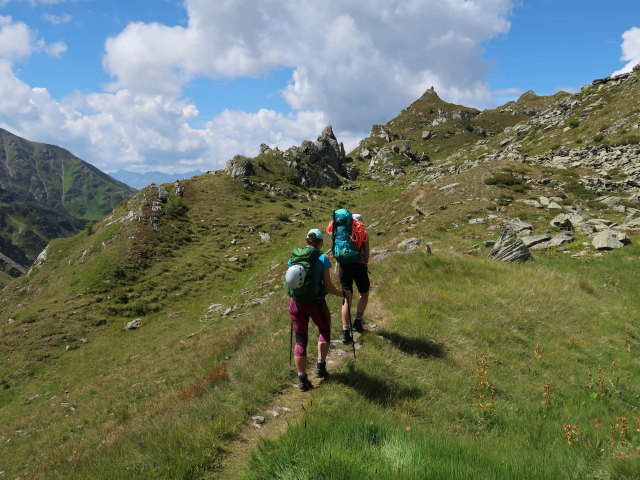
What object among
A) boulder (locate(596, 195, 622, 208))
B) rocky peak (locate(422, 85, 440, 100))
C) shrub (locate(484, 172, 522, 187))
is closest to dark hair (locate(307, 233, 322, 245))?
boulder (locate(596, 195, 622, 208))

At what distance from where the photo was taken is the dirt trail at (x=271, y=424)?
4.77 metres

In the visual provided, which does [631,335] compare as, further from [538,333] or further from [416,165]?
[416,165]

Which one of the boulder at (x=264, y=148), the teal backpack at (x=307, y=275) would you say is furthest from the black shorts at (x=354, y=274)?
the boulder at (x=264, y=148)

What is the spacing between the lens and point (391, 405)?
6402 mm

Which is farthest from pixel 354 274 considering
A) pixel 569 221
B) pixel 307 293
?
pixel 569 221

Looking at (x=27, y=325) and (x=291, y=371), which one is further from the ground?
(x=291, y=371)

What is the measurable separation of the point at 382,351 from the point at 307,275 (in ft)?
10.9

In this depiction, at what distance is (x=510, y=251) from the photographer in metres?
16.9

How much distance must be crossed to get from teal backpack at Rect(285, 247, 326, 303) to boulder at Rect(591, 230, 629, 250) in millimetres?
18481

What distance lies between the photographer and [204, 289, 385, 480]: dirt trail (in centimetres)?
477

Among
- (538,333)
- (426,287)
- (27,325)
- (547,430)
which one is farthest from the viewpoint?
(27,325)

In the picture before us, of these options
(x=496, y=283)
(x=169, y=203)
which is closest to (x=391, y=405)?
(x=496, y=283)

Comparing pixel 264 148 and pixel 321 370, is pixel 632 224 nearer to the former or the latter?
pixel 321 370

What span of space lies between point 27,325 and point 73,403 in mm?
17841
